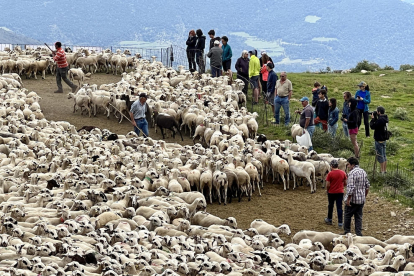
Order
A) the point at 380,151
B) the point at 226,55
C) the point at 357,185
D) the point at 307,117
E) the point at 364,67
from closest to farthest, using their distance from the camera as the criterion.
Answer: the point at 357,185, the point at 380,151, the point at 307,117, the point at 226,55, the point at 364,67

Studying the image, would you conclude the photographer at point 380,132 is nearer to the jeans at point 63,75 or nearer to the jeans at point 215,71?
the jeans at point 215,71

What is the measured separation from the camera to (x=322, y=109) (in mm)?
22562

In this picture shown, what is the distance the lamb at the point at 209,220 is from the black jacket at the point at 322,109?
8.07 meters

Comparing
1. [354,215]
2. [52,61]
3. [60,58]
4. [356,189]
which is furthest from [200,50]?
[356,189]

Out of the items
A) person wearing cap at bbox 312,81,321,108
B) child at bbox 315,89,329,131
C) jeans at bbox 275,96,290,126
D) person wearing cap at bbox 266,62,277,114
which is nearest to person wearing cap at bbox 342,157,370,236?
child at bbox 315,89,329,131

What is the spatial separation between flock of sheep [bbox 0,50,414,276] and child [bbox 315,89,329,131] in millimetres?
1011

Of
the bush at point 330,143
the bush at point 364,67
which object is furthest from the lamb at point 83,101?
the bush at point 364,67

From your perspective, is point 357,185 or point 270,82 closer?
point 357,185

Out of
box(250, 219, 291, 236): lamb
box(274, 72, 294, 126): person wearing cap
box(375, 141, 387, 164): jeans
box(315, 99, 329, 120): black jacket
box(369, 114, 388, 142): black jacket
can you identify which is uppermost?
box(274, 72, 294, 126): person wearing cap

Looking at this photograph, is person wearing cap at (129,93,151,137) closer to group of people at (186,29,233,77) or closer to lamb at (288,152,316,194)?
lamb at (288,152,316,194)

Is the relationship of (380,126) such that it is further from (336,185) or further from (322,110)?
(336,185)

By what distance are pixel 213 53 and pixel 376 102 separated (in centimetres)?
822

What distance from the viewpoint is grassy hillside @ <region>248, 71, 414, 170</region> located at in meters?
23.1

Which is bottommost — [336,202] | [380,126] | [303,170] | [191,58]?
[336,202]
